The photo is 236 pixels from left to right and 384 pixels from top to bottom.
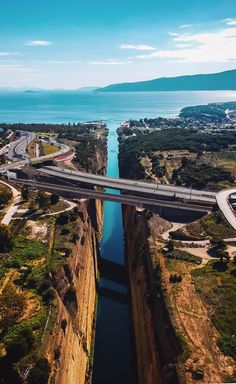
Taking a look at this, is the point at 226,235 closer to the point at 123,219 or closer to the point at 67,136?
the point at 123,219

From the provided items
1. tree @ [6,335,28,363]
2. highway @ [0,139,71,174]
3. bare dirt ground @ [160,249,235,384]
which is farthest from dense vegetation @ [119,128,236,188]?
tree @ [6,335,28,363]

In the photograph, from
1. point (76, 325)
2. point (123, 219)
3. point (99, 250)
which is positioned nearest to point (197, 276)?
point (76, 325)

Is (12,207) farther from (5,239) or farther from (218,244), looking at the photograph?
(218,244)

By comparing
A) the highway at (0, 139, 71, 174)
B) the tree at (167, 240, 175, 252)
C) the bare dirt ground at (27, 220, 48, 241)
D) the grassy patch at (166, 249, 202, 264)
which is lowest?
the grassy patch at (166, 249, 202, 264)

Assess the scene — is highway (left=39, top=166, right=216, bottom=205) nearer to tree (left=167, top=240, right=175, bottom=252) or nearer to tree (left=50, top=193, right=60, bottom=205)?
tree (left=50, top=193, right=60, bottom=205)

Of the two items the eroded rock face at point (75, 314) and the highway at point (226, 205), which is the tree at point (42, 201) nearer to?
the eroded rock face at point (75, 314)

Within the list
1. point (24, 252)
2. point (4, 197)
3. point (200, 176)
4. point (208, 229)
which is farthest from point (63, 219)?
point (200, 176)

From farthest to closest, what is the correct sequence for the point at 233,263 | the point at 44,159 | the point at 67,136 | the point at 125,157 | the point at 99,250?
the point at 67,136 < the point at 125,157 < the point at 44,159 < the point at 99,250 < the point at 233,263
